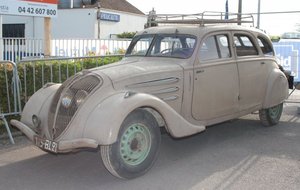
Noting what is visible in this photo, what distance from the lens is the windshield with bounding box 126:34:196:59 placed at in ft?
22.4

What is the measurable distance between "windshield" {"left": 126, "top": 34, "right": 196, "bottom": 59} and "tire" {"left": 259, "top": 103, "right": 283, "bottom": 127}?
2.27 m

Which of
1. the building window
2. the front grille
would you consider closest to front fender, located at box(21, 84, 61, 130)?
the front grille

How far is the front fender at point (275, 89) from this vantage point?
8055mm

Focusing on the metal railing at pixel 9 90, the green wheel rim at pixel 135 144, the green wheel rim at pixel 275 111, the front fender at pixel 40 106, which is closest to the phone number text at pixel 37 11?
the metal railing at pixel 9 90

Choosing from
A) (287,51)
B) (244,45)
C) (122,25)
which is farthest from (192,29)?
(122,25)

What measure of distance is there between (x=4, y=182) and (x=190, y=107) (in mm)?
2639

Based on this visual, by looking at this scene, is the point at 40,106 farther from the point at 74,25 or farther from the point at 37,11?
the point at 74,25

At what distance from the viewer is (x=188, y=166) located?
19.9 ft

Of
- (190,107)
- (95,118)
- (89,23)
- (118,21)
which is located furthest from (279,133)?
(118,21)

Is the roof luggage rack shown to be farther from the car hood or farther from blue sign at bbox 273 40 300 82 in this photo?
blue sign at bbox 273 40 300 82

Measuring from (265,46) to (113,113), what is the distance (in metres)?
4.15

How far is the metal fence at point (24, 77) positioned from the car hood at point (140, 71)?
2.15 metres

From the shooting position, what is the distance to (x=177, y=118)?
5988 mm

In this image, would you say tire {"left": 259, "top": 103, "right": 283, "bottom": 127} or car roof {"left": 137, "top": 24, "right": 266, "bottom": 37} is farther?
tire {"left": 259, "top": 103, "right": 283, "bottom": 127}
